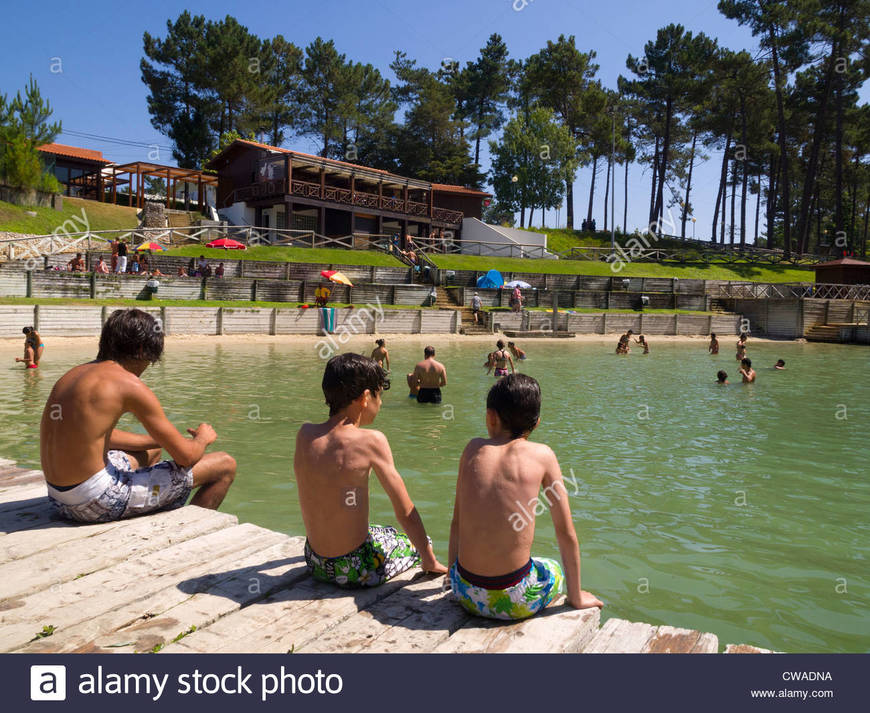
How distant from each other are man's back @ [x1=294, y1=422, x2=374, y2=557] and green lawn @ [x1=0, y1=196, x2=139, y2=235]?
37.1 meters

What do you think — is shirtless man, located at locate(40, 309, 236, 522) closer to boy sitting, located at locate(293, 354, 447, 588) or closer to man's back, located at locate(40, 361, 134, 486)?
man's back, located at locate(40, 361, 134, 486)

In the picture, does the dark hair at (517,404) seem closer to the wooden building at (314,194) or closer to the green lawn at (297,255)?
the green lawn at (297,255)

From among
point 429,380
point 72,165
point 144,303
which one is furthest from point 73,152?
point 429,380

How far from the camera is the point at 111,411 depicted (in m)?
3.98

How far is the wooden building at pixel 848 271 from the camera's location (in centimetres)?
4369

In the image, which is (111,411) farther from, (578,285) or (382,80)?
(382,80)

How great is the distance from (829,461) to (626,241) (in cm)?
5764

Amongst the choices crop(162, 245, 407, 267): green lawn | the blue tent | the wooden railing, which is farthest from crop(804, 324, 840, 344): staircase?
the wooden railing

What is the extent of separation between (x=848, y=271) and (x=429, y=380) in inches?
1707

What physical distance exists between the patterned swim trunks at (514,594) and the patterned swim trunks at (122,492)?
2451 mm

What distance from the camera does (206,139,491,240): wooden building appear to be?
43688 millimetres

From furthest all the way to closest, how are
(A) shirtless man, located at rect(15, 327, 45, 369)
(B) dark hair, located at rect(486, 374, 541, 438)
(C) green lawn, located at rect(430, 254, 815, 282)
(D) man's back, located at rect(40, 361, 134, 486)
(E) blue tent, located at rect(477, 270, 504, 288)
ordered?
1. (C) green lawn, located at rect(430, 254, 815, 282)
2. (E) blue tent, located at rect(477, 270, 504, 288)
3. (A) shirtless man, located at rect(15, 327, 45, 369)
4. (D) man's back, located at rect(40, 361, 134, 486)
5. (B) dark hair, located at rect(486, 374, 541, 438)

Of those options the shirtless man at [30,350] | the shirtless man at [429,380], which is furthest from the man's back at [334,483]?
the shirtless man at [30,350]
